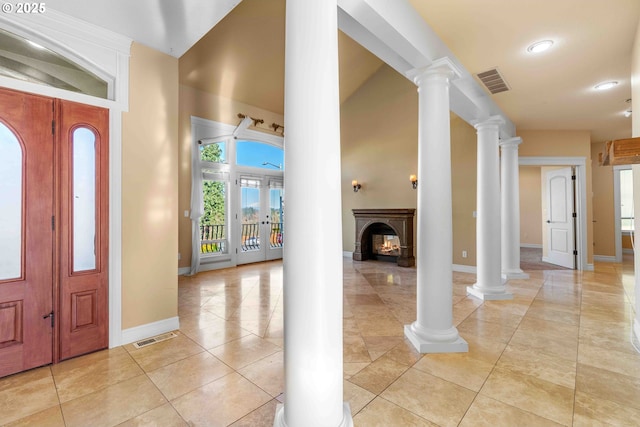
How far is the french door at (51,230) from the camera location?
2.08 m

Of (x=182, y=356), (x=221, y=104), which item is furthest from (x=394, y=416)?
(x=221, y=104)

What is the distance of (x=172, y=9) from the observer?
2.19 metres

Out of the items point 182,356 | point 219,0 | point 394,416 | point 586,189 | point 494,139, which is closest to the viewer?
point 394,416

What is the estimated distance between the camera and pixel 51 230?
2248 millimetres

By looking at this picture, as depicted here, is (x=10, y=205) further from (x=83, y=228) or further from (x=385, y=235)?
(x=385, y=235)

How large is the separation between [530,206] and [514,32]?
8587mm

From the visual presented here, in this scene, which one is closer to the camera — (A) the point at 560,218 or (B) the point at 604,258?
(A) the point at 560,218

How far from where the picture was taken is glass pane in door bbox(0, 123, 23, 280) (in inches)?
81.1

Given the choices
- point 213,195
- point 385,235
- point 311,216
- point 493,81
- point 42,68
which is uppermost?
point 493,81

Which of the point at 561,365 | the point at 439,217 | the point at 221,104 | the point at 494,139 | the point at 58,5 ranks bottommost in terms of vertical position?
the point at 561,365

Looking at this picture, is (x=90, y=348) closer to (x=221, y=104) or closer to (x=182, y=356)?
(x=182, y=356)

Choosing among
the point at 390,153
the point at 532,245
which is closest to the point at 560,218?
the point at 532,245

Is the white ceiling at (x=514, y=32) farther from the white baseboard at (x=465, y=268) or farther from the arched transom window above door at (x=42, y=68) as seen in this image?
the white baseboard at (x=465, y=268)

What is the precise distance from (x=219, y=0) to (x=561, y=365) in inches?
150
